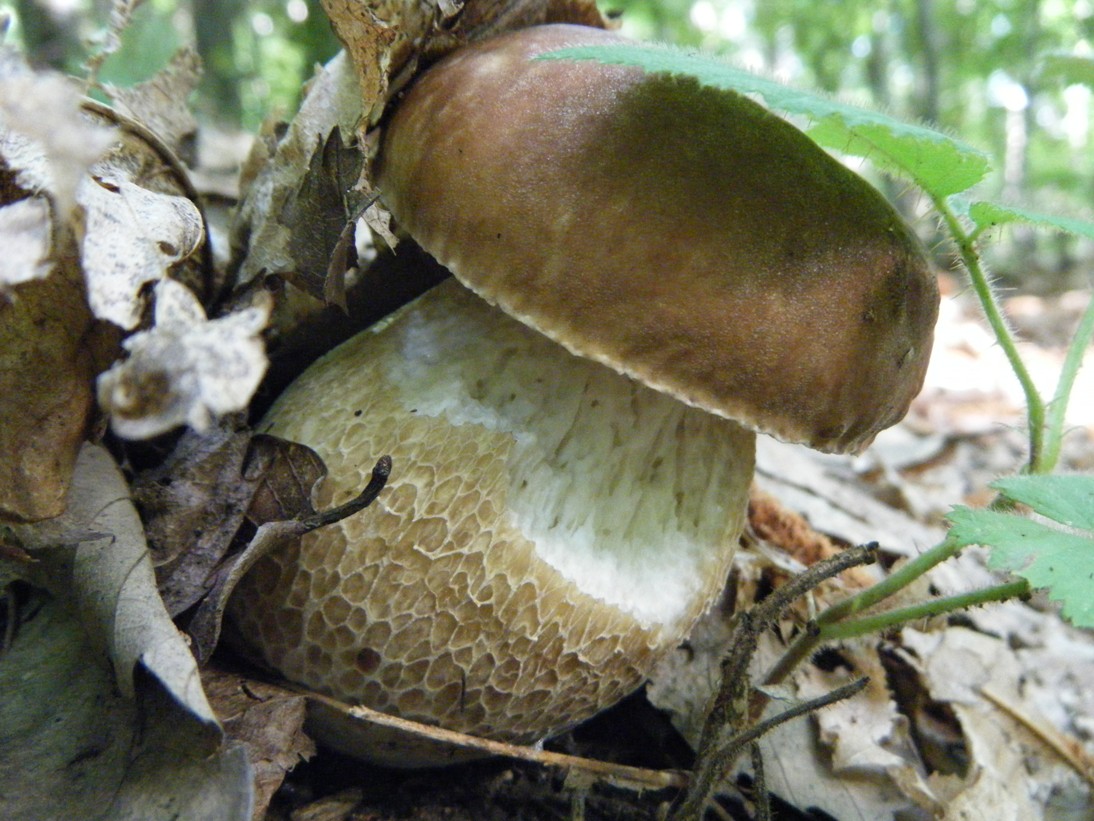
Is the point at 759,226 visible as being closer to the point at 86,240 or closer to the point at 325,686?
the point at 86,240

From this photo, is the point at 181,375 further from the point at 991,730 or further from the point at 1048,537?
the point at 991,730

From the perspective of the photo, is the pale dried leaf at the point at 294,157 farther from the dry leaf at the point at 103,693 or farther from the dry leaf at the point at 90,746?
the dry leaf at the point at 90,746

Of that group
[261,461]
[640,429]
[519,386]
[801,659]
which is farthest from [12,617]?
[801,659]

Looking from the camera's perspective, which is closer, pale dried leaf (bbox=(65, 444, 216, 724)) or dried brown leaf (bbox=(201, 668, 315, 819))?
pale dried leaf (bbox=(65, 444, 216, 724))

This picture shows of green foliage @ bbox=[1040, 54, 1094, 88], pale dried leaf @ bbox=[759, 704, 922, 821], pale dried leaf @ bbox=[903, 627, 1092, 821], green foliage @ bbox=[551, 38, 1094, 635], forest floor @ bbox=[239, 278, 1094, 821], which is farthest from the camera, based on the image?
green foliage @ bbox=[1040, 54, 1094, 88]

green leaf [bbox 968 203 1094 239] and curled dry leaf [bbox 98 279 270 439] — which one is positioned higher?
curled dry leaf [bbox 98 279 270 439]

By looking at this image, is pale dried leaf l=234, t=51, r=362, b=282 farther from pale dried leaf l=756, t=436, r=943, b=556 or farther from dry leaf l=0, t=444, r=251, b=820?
pale dried leaf l=756, t=436, r=943, b=556

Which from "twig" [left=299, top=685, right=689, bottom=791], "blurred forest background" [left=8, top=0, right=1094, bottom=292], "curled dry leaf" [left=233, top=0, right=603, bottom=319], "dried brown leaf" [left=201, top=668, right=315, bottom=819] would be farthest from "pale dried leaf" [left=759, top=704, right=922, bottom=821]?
"blurred forest background" [left=8, top=0, right=1094, bottom=292]

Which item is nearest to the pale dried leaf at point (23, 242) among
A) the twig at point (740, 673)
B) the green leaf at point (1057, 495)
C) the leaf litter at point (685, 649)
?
the leaf litter at point (685, 649)
